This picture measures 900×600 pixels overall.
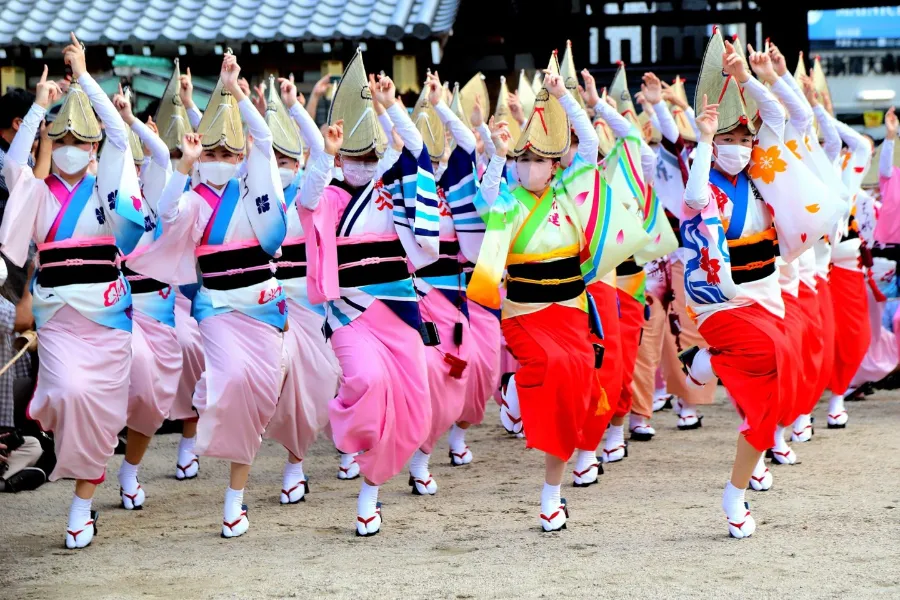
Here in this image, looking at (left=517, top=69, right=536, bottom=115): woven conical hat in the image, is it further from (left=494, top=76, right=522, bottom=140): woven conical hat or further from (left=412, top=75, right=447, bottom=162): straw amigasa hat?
(left=412, top=75, right=447, bottom=162): straw amigasa hat

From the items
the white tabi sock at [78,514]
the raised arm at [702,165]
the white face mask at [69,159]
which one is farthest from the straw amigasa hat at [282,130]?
the raised arm at [702,165]

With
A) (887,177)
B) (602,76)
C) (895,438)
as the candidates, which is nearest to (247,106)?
(895,438)

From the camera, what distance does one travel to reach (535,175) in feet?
21.8

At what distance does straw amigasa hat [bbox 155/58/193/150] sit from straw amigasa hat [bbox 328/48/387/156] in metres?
1.57

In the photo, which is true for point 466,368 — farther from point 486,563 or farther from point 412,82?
point 412,82

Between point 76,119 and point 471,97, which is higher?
point 76,119

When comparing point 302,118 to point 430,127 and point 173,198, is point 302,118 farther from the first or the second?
point 430,127

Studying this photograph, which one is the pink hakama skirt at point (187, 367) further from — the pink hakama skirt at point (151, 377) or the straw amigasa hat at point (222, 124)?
the straw amigasa hat at point (222, 124)

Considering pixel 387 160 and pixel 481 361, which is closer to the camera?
pixel 387 160

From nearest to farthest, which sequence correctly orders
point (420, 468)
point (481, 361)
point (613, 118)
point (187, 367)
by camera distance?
point (420, 468) → point (613, 118) → point (481, 361) → point (187, 367)

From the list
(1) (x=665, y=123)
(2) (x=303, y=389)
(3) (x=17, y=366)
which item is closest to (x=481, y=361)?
(2) (x=303, y=389)

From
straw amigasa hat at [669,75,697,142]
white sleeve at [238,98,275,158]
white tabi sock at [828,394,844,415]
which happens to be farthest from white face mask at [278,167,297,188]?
white tabi sock at [828,394,844,415]

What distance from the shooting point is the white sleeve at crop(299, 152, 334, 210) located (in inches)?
254

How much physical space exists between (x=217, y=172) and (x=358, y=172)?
2.59ft
